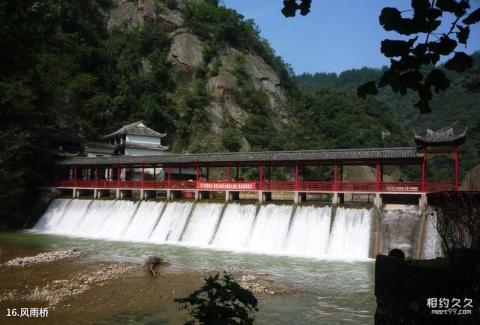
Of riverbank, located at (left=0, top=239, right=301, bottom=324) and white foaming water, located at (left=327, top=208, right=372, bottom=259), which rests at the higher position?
white foaming water, located at (left=327, top=208, right=372, bottom=259)

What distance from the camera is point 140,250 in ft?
87.9

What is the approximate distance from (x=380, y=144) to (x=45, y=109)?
6479cm

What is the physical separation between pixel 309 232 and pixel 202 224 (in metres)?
8.52

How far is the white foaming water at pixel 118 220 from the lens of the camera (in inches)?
1342

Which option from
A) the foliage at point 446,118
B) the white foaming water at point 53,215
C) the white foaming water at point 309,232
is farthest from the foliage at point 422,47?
the foliage at point 446,118

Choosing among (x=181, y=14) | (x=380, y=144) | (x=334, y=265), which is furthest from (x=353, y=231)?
(x=181, y=14)

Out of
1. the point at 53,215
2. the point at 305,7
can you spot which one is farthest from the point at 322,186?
the point at 305,7

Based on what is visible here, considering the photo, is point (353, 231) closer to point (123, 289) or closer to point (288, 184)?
point (288, 184)

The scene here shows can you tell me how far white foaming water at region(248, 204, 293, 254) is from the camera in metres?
26.9

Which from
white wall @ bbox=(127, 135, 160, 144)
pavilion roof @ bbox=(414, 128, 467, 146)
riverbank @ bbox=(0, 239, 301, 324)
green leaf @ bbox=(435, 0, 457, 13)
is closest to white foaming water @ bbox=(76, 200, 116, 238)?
riverbank @ bbox=(0, 239, 301, 324)

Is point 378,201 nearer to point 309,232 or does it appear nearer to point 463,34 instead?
point 309,232

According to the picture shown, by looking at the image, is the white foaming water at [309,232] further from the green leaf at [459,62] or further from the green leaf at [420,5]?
the green leaf at [420,5]

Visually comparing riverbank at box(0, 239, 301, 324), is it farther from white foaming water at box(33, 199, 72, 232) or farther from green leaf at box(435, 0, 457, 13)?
white foaming water at box(33, 199, 72, 232)

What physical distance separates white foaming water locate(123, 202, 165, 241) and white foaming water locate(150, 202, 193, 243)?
2.20 feet
